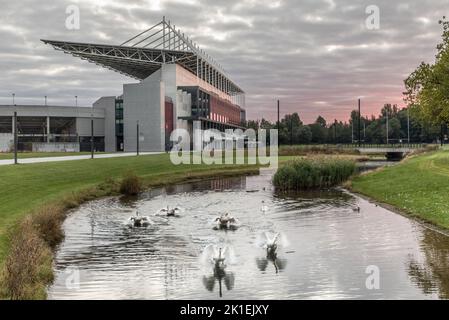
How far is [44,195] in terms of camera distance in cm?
2856

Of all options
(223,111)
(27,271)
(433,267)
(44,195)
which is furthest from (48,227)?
(223,111)

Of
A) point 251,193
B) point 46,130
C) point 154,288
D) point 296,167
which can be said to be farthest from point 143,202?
point 46,130

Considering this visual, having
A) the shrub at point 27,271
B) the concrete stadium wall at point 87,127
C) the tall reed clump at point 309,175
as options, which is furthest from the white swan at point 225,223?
the concrete stadium wall at point 87,127

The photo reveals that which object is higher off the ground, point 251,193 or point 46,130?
point 46,130

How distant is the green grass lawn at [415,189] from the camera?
80.8 feet

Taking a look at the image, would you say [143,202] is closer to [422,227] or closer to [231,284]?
[422,227]

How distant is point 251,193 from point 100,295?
2482 cm

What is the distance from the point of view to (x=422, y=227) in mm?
21625

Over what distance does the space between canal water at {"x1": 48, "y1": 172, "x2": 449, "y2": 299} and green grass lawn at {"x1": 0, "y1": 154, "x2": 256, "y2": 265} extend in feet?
7.41

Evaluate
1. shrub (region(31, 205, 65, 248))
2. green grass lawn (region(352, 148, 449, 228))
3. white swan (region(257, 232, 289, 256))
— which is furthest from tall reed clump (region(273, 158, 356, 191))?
shrub (region(31, 205, 65, 248))

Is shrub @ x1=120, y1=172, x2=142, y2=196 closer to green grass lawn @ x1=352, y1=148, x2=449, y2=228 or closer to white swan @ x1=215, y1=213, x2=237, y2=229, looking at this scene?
white swan @ x1=215, y1=213, x2=237, y2=229

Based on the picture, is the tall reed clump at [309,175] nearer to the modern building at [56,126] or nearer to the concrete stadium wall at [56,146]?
the concrete stadium wall at [56,146]
